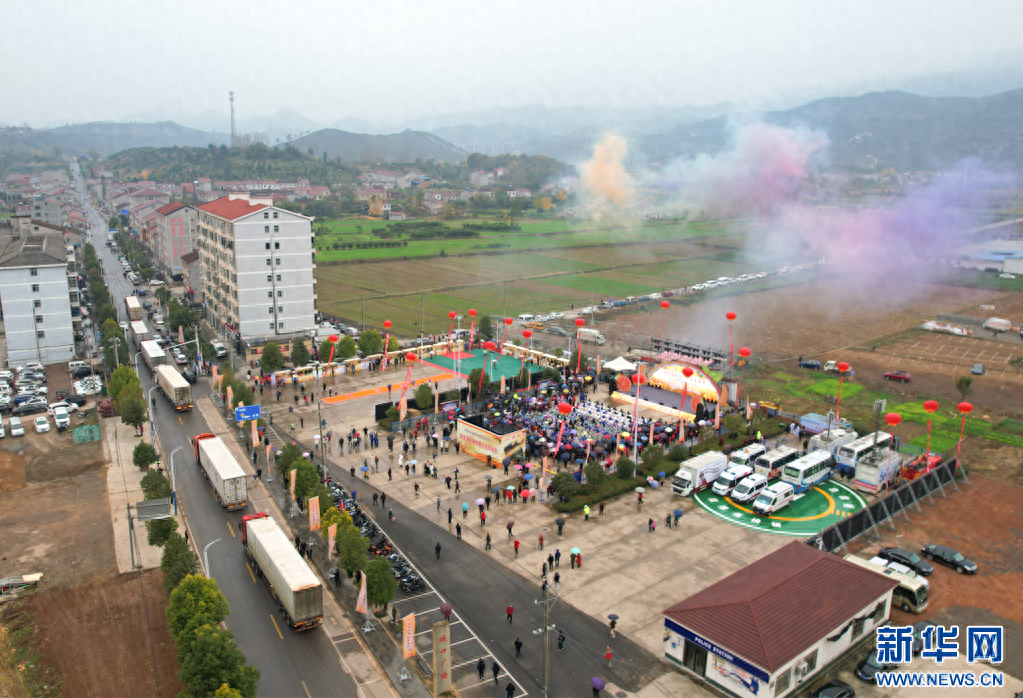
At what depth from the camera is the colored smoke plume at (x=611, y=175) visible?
115 m

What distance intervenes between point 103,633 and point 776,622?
65.9ft

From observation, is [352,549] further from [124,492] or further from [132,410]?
[132,410]

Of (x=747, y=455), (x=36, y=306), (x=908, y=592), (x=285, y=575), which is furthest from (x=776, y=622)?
(x=36, y=306)

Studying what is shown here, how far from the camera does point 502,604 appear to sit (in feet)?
77.9

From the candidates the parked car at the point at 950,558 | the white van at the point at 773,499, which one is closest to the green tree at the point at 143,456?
the white van at the point at 773,499

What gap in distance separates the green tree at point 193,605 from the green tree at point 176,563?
1.44 meters

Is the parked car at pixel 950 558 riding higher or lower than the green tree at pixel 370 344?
lower

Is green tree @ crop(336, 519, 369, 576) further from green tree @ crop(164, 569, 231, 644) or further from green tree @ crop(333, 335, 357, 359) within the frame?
green tree @ crop(333, 335, 357, 359)

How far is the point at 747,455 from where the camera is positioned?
3397 centimetres

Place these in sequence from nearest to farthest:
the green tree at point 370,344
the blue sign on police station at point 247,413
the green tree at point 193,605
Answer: the green tree at point 193,605, the blue sign on police station at point 247,413, the green tree at point 370,344

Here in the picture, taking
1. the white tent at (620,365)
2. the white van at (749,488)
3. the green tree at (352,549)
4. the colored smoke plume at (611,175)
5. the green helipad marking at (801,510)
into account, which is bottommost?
the green helipad marking at (801,510)

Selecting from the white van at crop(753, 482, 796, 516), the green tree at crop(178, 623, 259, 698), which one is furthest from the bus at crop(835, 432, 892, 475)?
the green tree at crop(178, 623, 259, 698)

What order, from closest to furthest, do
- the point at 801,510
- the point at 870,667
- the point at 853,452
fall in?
1. the point at 870,667
2. the point at 801,510
3. the point at 853,452

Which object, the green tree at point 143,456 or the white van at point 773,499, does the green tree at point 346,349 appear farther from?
the white van at point 773,499
